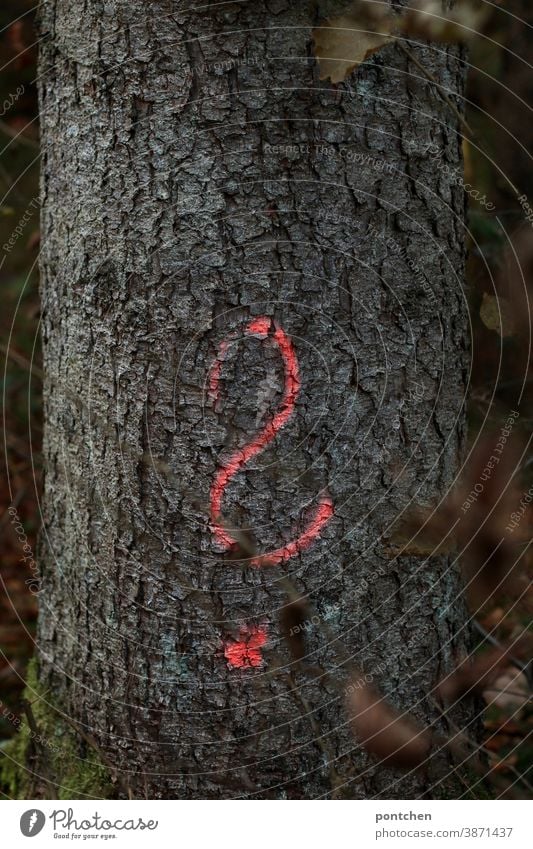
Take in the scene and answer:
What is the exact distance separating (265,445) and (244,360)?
178mm

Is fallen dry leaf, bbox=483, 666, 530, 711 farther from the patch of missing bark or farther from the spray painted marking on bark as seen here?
the patch of missing bark

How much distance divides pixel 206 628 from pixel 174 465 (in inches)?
13.8

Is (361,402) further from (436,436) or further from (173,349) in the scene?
(173,349)

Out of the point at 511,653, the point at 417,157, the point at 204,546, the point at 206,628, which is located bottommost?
the point at 206,628

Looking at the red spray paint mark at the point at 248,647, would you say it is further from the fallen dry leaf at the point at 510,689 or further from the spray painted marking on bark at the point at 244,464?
the fallen dry leaf at the point at 510,689

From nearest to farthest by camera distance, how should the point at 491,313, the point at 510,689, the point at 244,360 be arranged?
the point at 244,360 → the point at 491,313 → the point at 510,689

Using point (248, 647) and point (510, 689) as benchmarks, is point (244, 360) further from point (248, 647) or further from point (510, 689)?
point (510, 689)

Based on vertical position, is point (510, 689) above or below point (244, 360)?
below

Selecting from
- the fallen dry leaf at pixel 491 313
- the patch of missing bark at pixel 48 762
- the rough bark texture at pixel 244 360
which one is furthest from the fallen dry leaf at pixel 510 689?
the patch of missing bark at pixel 48 762

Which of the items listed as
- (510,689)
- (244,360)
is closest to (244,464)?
(244,360)

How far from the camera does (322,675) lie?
1716 mm

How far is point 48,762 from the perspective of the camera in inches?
76.9

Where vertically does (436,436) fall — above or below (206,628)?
above
